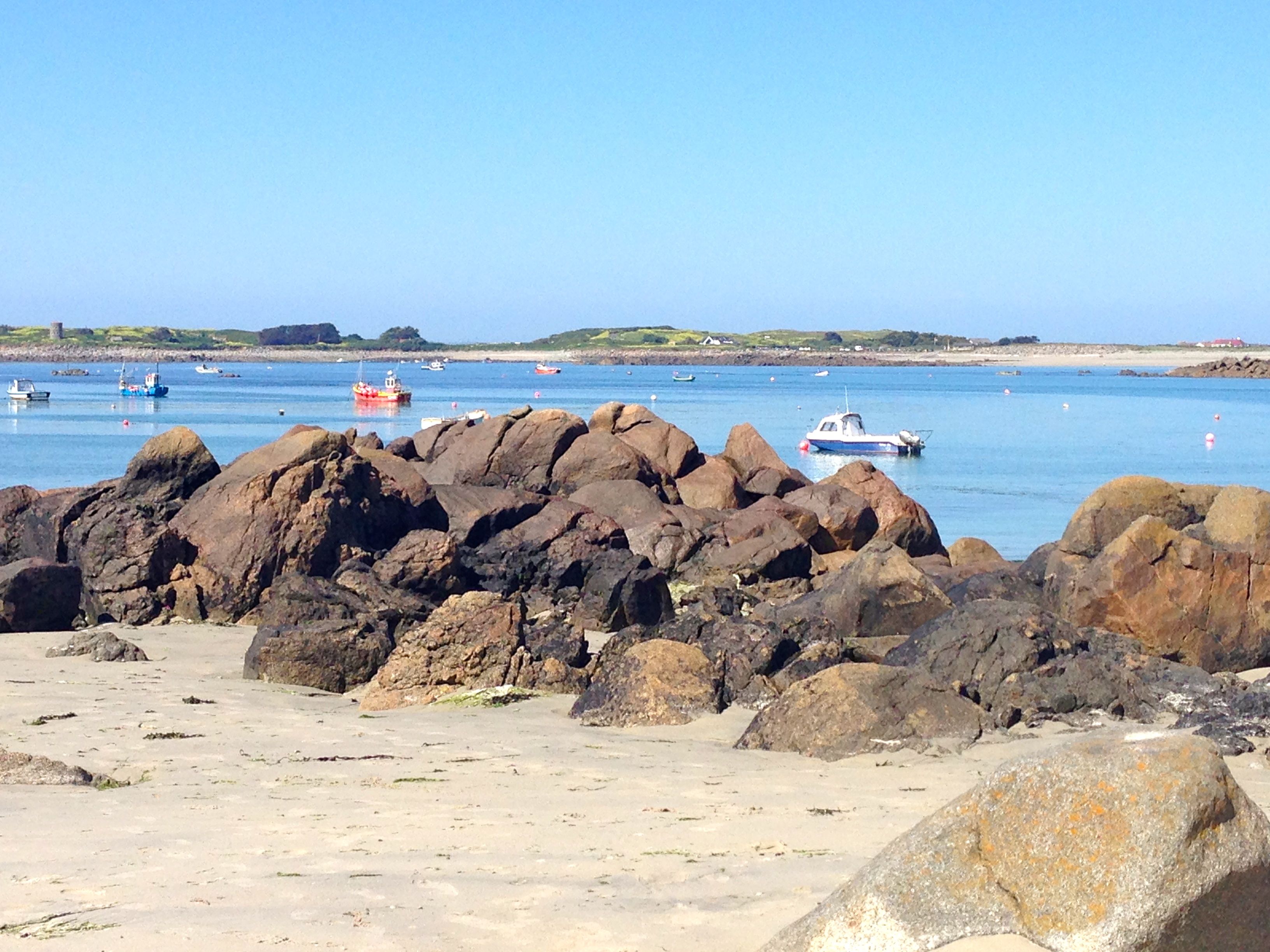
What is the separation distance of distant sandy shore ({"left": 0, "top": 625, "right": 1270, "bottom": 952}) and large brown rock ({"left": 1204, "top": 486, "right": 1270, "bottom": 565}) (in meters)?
5.76

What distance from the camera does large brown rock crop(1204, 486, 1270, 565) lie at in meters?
15.5

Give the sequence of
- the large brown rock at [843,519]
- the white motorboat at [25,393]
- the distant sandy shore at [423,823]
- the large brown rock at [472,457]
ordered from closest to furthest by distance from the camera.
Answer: the distant sandy shore at [423,823]
the large brown rock at [843,519]
the large brown rock at [472,457]
the white motorboat at [25,393]

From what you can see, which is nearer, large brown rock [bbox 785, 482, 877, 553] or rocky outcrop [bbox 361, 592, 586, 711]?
rocky outcrop [bbox 361, 592, 586, 711]

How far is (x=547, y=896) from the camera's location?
20.5ft

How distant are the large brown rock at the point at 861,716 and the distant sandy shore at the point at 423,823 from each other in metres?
0.18

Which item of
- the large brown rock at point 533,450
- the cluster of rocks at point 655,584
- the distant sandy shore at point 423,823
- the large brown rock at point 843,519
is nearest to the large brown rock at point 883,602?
the cluster of rocks at point 655,584

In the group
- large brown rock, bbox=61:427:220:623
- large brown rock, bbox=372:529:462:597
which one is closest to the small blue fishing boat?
large brown rock, bbox=61:427:220:623

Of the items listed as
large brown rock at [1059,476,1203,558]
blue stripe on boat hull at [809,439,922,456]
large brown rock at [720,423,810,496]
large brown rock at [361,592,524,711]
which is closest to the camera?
large brown rock at [361,592,524,711]

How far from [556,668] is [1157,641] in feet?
20.6

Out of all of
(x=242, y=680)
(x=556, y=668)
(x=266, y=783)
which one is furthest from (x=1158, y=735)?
(x=242, y=680)

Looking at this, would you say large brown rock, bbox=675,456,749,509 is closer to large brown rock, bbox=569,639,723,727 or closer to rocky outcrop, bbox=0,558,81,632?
rocky outcrop, bbox=0,558,81,632

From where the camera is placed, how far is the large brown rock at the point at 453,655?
12.4 m

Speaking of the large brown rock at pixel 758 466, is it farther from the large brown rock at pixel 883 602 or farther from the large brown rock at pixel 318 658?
the large brown rock at pixel 318 658

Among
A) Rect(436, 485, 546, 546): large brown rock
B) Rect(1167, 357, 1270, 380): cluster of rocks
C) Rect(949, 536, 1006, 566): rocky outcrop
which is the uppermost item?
Rect(1167, 357, 1270, 380): cluster of rocks
